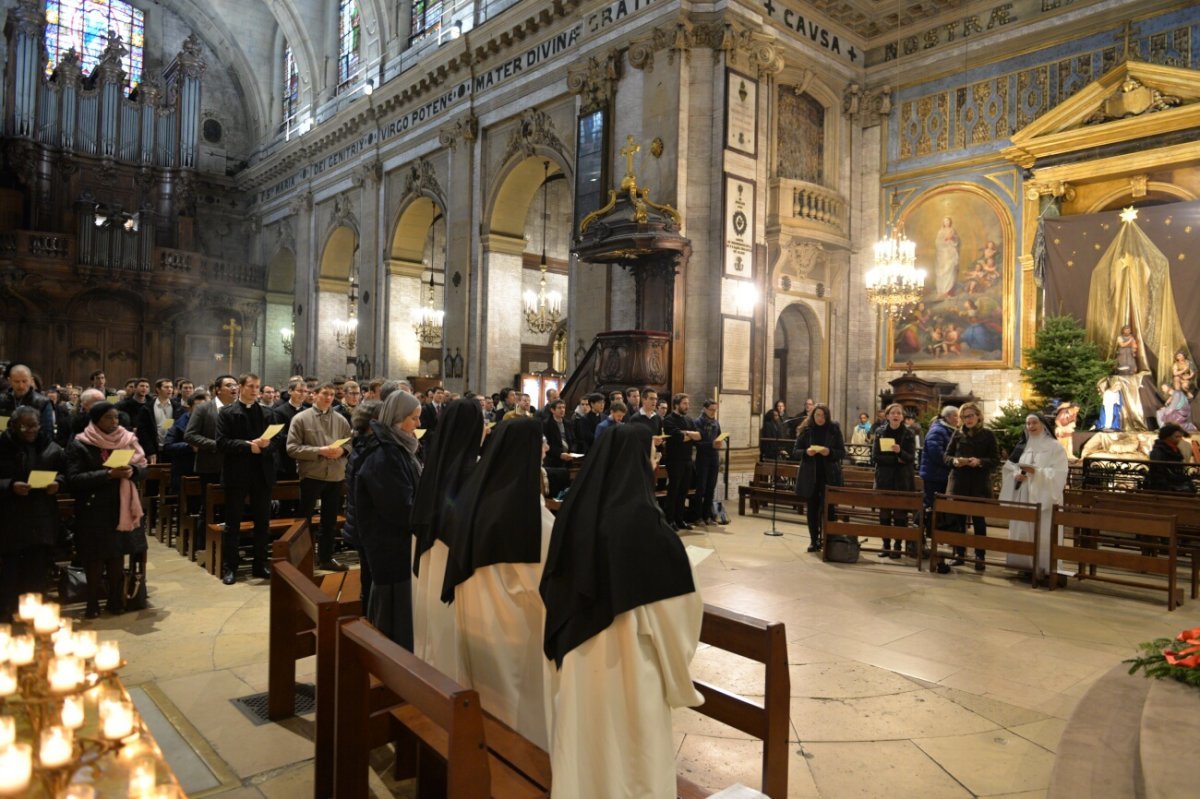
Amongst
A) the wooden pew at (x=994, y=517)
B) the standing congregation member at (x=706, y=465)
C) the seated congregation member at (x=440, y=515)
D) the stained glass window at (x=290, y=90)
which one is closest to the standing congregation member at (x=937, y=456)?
the wooden pew at (x=994, y=517)

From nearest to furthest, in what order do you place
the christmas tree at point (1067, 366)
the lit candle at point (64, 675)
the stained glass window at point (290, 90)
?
the lit candle at point (64, 675) < the christmas tree at point (1067, 366) < the stained glass window at point (290, 90)

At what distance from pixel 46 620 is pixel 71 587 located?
3470 millimetres

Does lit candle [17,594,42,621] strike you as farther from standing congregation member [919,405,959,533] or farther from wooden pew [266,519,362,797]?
standing congregation member [919,405,959,533]

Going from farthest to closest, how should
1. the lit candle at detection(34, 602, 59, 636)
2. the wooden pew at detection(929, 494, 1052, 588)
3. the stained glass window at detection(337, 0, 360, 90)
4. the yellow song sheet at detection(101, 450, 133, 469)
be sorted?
the stained glass window at detection(337, 0, 360, 90), the wooden pew at detection(929, 494, 1052, 588), the yellow song sheet at detection(101, 450, 133, 469), the lit candle at detection(34, 602, 59, 636)

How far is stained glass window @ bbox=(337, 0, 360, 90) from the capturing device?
2283 centimetres

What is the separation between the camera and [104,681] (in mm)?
3154

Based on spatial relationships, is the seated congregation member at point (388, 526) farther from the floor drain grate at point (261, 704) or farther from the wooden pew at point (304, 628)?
the floor drain grate at point (261, 704)

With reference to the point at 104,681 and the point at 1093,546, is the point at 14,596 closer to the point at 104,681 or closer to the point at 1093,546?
the point at 104,681

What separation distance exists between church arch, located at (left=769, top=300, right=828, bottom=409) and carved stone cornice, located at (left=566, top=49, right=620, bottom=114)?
213 inches

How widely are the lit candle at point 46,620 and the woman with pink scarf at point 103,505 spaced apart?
2.54 metres

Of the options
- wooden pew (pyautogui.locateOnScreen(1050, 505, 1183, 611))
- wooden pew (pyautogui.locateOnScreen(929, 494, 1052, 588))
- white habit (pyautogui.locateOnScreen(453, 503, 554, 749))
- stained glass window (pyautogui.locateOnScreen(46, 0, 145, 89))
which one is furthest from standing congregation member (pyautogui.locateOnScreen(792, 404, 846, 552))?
stained glass window (pyautogui.locateOnScreen(46, 0, 145, 89))

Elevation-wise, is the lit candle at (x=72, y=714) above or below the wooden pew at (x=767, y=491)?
above

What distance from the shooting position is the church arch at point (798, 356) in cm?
1551

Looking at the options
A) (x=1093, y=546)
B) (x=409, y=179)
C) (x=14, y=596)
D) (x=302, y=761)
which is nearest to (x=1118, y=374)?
(x=1093, y=546)
